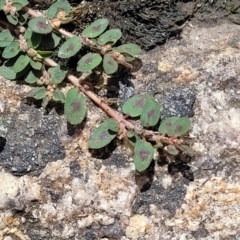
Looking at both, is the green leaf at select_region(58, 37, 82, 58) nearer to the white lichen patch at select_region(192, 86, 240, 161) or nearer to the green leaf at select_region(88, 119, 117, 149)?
the green leaf at select_region(88, 119, 117, 149)

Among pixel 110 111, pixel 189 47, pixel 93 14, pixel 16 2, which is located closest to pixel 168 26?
pixel 189 47

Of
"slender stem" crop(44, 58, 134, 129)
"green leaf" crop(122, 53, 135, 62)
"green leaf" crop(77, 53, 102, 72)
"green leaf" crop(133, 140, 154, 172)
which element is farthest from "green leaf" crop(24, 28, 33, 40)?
"green leaf" crop(133, 140, 154, 172)

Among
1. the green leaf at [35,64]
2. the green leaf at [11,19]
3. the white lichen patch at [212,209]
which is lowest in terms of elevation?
the white lichen patch at [212,209]

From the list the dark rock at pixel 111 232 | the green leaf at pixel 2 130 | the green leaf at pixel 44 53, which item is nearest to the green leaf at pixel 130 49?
the green leaf at pixel 44 53

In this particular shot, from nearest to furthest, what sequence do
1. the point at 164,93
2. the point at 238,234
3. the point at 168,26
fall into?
the point at 238,234 → the point at 164,93 → the point at 168,26

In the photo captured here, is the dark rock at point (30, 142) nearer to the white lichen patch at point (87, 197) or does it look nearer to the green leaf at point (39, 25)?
the white lichen patch at point (87, 197)

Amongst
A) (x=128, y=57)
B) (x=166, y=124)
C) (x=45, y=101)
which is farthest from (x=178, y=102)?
(x=45, y=101)

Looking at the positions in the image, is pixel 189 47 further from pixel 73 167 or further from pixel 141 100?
pixel 73 167
